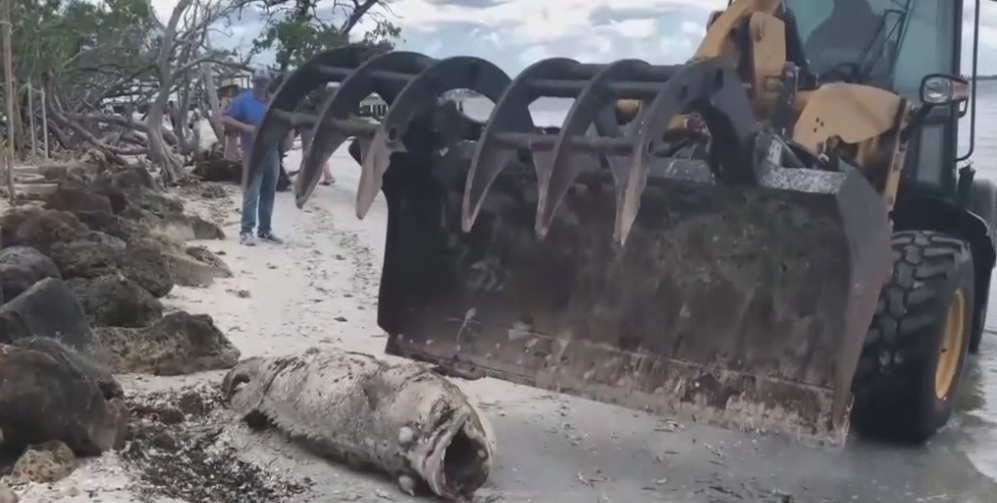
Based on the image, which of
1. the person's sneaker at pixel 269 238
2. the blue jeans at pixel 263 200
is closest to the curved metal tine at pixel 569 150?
the blue jeans at pixel 263 200

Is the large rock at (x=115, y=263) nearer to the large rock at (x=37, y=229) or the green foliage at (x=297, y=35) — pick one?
the large rock at (x=37, y=229)

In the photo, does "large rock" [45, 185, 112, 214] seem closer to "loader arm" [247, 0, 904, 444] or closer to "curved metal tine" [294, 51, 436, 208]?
"loader arm" [247, 0, 904, 444]

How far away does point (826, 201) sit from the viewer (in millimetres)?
4465

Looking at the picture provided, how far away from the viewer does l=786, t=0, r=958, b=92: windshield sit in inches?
255

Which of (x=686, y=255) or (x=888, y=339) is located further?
(x=888, y=339)

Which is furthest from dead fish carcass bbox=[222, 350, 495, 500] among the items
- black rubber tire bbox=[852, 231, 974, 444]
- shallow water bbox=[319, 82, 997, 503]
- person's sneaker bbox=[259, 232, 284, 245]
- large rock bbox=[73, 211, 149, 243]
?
person's sneaker bbox=[259, 232, 284, 245]

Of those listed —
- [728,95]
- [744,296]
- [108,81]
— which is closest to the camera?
[728,95]

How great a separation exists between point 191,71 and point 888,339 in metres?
15.5

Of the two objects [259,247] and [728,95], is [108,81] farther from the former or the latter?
[728,95]

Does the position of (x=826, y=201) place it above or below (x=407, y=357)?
above

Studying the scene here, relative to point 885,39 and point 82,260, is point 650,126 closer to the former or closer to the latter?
point 885,39

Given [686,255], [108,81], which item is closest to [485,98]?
[686,255]

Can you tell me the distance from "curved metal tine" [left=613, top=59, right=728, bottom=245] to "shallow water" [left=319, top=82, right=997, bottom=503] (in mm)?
618

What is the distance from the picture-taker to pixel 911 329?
5.39m
